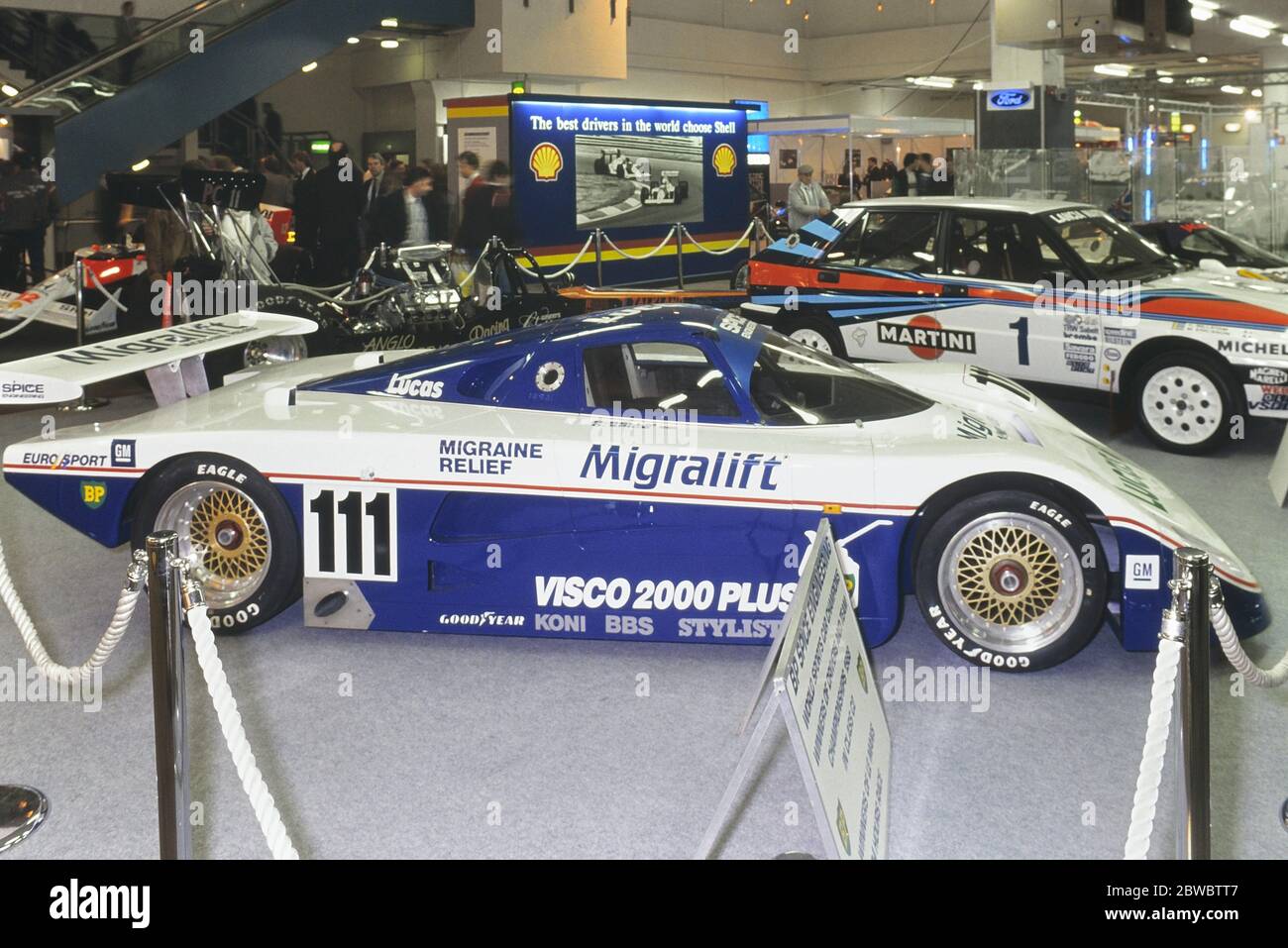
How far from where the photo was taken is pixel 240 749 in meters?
3.06

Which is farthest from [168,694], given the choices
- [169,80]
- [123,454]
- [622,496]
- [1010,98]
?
[1010,98]

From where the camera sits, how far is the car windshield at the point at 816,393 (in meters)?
5.01

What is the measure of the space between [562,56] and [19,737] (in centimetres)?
1751

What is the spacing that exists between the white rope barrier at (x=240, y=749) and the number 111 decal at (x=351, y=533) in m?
1.68

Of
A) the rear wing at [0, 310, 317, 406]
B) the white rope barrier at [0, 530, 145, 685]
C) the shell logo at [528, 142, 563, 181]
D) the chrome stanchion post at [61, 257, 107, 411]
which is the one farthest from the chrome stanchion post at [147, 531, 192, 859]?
the shell logo at [528, 142, 563, 181]

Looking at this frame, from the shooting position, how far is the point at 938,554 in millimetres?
4691

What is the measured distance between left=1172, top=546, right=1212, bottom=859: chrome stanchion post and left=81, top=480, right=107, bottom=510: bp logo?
387 cm

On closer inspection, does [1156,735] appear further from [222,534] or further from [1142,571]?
[222,534]

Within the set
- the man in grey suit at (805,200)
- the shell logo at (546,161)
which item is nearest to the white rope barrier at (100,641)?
the shell logo at (546,161)

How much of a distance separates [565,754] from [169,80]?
39.4 feet

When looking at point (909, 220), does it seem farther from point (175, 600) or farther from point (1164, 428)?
point (175, 600)

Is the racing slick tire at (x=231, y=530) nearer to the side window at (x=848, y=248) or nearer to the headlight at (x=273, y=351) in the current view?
the headlight at (x=273, y=351)

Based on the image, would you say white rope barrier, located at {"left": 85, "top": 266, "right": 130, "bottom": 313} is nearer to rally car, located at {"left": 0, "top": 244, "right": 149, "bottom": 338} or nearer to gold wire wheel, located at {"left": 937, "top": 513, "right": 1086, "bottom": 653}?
rally car, located at {"left": 0, "top": 244, "right": 149, "bottom": 338}
